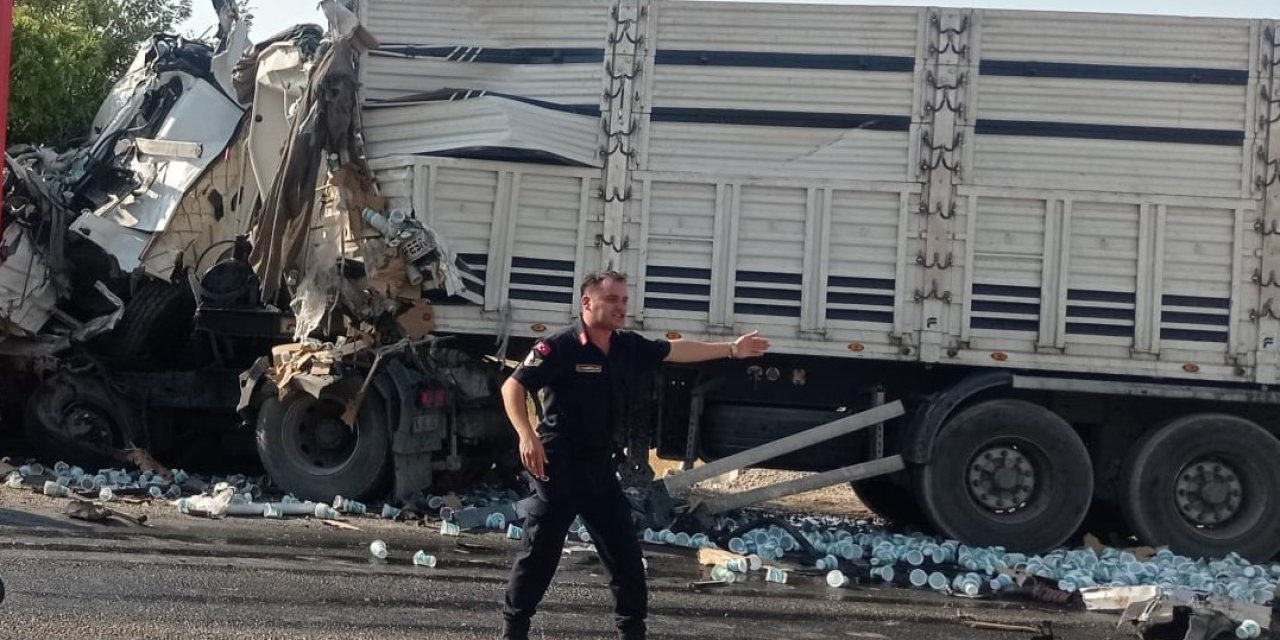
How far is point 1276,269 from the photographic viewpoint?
870 centimetres

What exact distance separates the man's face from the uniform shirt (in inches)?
Result: 3.8

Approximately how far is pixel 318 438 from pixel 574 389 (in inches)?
195

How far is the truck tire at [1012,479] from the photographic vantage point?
8.79m

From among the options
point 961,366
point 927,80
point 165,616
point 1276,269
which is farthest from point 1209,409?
point 165,616

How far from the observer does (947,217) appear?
881cm

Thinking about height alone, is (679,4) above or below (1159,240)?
above

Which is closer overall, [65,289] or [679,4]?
[679,4]

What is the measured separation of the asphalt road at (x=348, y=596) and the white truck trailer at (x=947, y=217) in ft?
5.48

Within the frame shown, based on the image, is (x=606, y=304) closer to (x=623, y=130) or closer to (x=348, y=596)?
(x=348, y=596)

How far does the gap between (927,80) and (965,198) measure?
82 cm

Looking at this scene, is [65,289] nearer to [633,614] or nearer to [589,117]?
[589,117]

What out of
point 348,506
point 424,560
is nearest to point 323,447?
point 348,506

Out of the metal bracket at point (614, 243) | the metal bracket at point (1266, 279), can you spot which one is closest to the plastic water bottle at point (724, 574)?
the metal bracket at point (614, 243)

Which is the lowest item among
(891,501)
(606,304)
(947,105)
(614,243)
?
(891,501)
